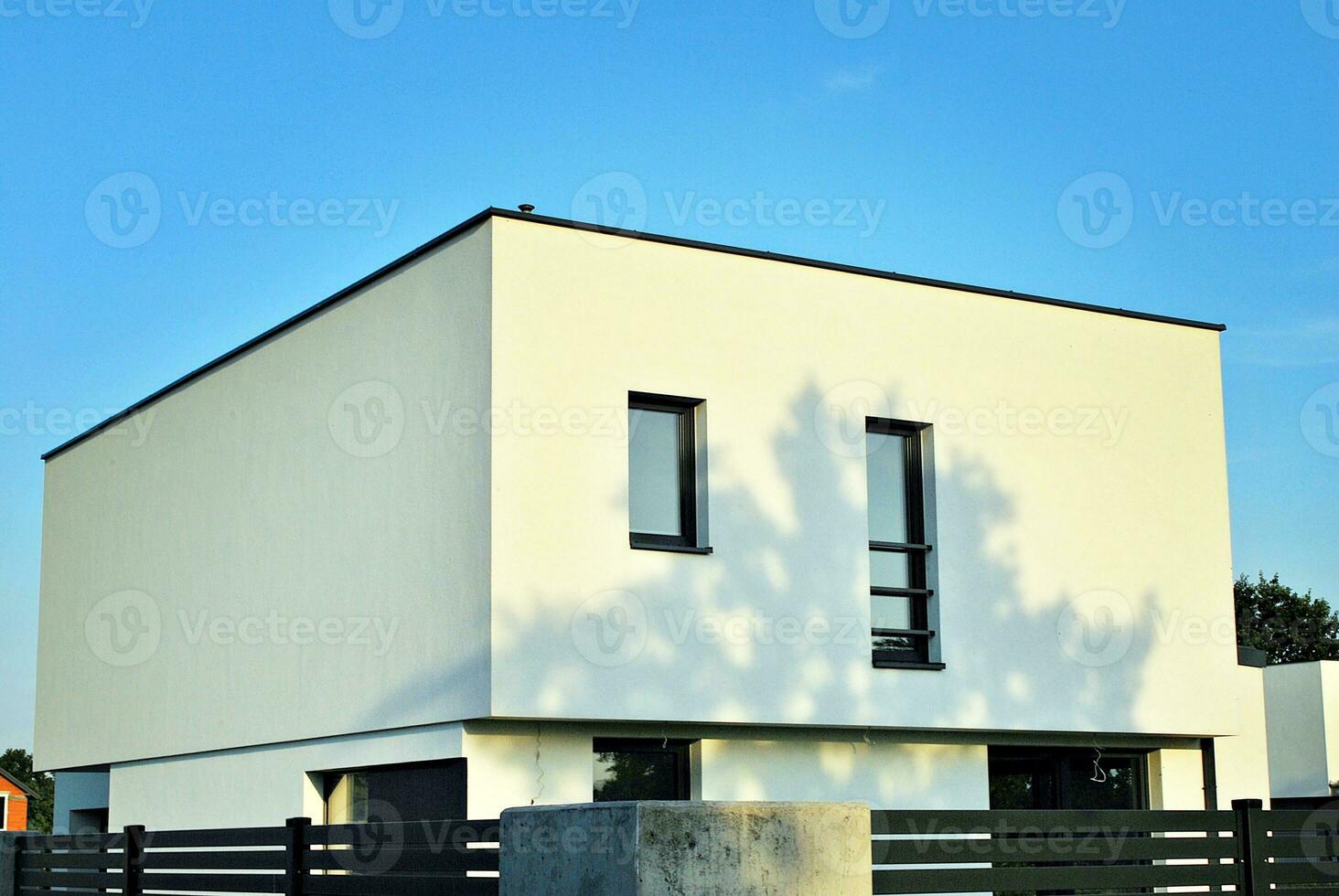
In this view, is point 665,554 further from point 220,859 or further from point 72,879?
point 72,879

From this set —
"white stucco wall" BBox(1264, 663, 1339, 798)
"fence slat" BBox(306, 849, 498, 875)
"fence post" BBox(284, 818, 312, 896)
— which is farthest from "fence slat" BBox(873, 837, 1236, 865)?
"white stucco wall" BBox(1264, 663, 1339, 798)

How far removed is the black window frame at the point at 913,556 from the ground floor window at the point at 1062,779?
1654 millimetres

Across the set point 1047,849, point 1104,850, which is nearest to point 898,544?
point 1104,850

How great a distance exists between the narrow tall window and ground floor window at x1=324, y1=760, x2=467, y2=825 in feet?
12.7

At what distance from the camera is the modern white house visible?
39.7 ft

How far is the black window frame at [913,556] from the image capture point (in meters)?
13.7

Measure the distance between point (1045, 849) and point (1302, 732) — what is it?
2277cm

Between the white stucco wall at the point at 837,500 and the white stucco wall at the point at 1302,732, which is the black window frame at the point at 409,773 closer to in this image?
the white stucco wall at the point at 837,500

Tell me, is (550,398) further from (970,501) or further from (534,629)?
(970,501)

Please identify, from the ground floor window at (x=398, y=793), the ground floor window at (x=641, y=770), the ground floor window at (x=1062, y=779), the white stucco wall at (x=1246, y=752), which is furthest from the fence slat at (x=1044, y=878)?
the white stucco wall at (x=1246, y=752)

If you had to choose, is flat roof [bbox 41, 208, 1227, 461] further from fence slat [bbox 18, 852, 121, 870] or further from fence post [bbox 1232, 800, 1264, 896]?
fence post [bbox 1232, 800, 1264, 896]

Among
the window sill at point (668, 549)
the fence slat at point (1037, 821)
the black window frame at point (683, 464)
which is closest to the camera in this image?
the fence slat at point (1037, 821)

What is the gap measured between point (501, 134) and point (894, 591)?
517 cm

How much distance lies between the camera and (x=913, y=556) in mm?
13977
